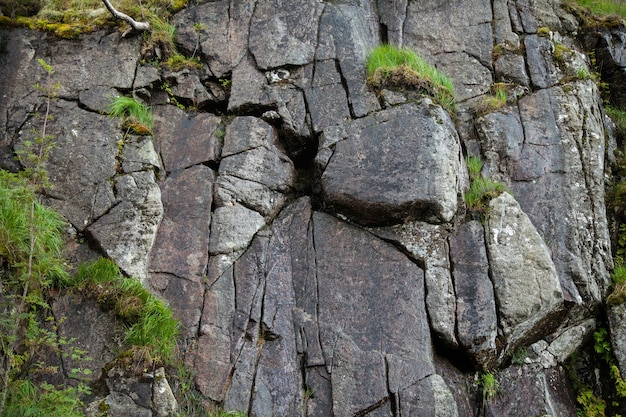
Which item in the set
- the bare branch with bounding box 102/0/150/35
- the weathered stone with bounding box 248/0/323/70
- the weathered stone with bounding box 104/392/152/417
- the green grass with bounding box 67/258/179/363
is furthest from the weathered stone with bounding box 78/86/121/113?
the weathered stone with bounding box 104/392/152/417

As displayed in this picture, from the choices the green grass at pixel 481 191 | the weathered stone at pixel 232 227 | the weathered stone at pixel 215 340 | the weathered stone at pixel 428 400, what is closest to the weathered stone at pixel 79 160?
Result: the weathered stone at pixel 232 227

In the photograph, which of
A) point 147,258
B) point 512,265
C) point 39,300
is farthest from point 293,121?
point 39,300

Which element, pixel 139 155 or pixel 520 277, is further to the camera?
pixel 139 155

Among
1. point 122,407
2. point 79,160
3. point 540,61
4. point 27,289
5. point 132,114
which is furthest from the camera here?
point 540,61

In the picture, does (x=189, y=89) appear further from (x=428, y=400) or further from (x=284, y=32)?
(x=428, y=400)

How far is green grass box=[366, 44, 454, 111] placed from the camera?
825 cm

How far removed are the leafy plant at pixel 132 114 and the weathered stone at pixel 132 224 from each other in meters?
0.74

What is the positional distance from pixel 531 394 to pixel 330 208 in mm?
3256

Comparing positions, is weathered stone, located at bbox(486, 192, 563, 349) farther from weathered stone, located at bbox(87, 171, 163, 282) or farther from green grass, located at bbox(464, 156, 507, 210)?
weathered stone, located at bbox(87, 171, 163, 282)

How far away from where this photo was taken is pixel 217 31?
9.33 meters

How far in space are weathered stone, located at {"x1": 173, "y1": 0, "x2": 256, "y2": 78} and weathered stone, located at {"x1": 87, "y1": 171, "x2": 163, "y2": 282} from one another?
2.37 m

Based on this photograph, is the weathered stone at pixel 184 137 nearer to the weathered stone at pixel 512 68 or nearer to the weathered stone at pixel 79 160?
the weathered stone at pixel 79 160

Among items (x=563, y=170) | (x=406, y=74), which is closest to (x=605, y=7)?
(x=563, y=170)

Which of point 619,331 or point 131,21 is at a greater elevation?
point 131,21
